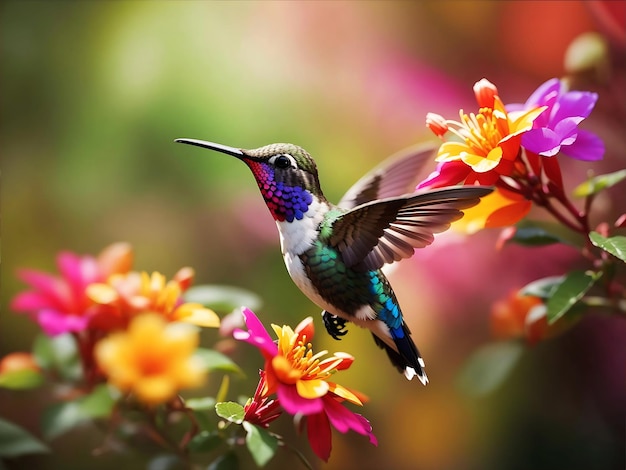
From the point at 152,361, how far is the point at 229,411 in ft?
0.39

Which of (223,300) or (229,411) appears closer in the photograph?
(229,411)

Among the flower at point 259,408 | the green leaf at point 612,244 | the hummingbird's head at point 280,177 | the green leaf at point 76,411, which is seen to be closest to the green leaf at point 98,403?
the green leaf at point 76,411

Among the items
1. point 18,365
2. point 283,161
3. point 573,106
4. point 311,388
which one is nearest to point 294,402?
point 311,388

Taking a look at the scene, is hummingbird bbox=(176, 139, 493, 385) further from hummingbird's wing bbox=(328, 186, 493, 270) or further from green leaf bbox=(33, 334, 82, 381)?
green leaf bbox=(33, 334, 82, 381)

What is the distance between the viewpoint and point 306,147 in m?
1.35

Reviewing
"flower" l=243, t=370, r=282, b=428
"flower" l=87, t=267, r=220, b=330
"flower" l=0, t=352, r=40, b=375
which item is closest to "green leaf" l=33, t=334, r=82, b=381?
"flower" l=0, t=352, r=40, b=375

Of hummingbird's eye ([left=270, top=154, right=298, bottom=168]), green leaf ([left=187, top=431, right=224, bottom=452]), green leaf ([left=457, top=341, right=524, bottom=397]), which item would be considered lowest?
green leaf ([left=457, top=341, right=524, bottom=397])

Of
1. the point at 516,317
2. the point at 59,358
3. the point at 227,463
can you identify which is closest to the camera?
the point at 227,463

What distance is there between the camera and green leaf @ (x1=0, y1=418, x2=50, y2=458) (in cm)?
89

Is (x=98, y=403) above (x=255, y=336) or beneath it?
beneath

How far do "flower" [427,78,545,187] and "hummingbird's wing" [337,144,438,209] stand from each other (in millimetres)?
95

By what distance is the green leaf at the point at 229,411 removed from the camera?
2.03ft

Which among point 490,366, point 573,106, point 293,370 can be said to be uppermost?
point 573,106

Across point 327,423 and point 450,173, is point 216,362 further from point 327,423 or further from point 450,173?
point 450,173
